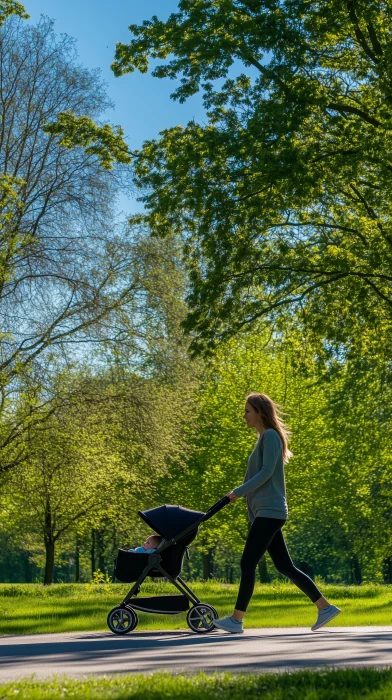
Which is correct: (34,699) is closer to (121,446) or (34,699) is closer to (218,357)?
(218,357)

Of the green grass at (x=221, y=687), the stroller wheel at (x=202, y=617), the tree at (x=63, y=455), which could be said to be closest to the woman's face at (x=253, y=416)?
the stroller wheel at (x=202, y=617)

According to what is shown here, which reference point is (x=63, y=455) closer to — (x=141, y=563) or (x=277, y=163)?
(x=277, y=163)

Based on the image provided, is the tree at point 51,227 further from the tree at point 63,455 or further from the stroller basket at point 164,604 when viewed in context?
the stroller basket at point 164,604

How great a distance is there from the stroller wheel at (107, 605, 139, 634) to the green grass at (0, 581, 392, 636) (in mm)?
1984

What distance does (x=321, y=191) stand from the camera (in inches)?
660

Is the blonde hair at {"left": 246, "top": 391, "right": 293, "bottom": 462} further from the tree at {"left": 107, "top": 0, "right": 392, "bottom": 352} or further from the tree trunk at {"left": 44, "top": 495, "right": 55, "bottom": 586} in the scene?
the tree trunk at {"left": 44, "top": 495, "right": 55, "bottom": 586}

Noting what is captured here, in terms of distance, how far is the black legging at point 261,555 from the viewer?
31.1 feet

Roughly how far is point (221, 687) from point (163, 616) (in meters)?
9.73

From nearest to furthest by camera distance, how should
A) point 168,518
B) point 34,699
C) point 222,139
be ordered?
1. point 34,699
2. point 168,518
3. point 222,139

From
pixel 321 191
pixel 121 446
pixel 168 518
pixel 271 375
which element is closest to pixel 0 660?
pixel 168 518

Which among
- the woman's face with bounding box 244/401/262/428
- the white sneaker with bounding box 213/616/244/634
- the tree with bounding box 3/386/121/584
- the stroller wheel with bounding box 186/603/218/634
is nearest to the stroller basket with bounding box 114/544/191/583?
the stroller wheel with bounding box 186/603/218/634

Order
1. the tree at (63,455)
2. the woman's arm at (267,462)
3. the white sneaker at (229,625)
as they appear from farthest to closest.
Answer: the tree at (63,455) → the white sneaker at (229,625) → the woman's arm at (267,462)

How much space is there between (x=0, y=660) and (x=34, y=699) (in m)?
3.04

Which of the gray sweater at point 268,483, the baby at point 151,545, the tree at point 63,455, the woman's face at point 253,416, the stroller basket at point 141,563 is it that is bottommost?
the stroller basket at point 141,563
